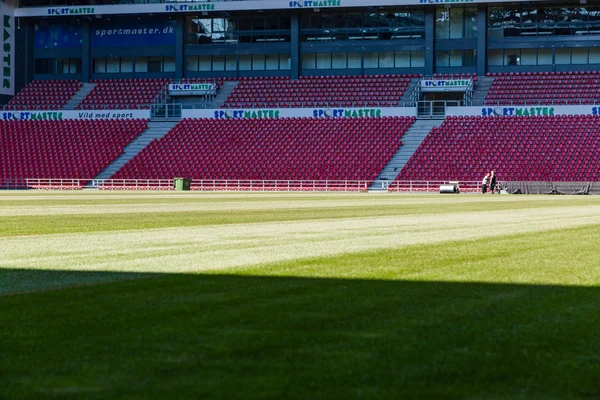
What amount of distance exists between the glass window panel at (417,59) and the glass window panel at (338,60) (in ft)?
17.8

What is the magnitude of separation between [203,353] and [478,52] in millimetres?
66784

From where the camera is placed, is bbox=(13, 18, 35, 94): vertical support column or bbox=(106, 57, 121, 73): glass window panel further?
bbox=(106, 57, 121, 73): glass window panel

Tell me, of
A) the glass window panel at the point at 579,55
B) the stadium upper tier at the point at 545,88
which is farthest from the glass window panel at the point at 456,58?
the glass window panel at the point at 579,55

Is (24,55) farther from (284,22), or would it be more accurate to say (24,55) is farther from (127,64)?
(284,22)

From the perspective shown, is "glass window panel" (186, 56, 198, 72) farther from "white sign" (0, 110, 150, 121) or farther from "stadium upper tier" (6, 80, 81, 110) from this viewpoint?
"stadium upper tier" (6, 80, 81, 110)

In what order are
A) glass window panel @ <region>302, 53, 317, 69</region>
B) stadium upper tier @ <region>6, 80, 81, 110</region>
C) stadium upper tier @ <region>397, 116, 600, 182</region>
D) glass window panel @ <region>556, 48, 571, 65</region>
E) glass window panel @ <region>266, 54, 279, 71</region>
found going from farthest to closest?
1. glass window panel @ <region>266, 54, 279, 71</region>
2. glass window panel @ <region>302, 53, 317, 69</region>
3. stadium upper tier @ <region>6, 80, 81, 110</region>
4. glass window panel @ <region>556, 48, 571, 65</region>
5. stadium upper tier @ <region>397, 116, 600, 182</region>

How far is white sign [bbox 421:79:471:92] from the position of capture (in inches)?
2618

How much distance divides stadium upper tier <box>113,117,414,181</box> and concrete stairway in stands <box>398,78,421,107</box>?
2.26 m

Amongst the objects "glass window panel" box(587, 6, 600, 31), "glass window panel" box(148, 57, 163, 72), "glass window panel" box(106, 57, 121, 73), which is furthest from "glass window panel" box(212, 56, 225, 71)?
"glass window panel" box(587, 6, 600, 31)

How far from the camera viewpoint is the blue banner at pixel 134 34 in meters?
74.8

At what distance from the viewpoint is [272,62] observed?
74.2 metres

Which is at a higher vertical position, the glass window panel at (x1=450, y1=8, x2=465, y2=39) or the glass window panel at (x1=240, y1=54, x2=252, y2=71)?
the glass window panel at (x1=450, y1=8, x2=465, y2=39)

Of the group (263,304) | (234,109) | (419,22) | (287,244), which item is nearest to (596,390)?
(263,304)

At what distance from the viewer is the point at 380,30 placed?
235 feet
